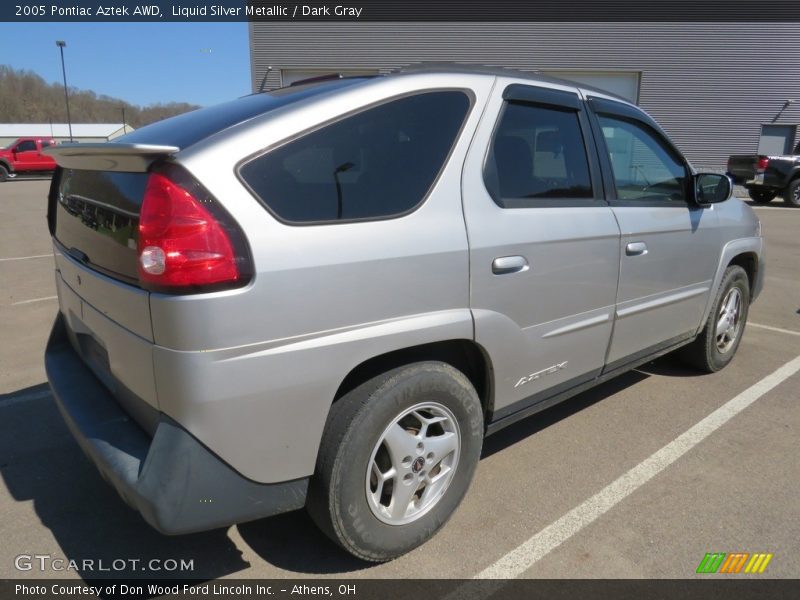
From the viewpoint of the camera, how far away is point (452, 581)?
2.30 meters

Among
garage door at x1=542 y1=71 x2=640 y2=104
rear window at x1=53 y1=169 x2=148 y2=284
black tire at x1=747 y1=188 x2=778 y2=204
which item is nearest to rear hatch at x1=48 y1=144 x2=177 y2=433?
rear window at x1=53 y1=169 x2=148 y2=284

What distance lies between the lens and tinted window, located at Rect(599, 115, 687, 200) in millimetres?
3287

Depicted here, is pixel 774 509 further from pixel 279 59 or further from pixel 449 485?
pixel 279 59

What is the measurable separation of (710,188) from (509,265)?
6.67 ft

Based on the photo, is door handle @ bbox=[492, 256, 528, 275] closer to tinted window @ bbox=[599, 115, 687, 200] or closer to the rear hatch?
tinted window @ bbox=[599, 115, 687, 200]

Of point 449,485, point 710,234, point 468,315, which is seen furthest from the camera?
point 710,234

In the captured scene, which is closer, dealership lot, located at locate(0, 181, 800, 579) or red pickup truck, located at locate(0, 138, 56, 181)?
dealership lot, located at locate(0, 181, 800, 579)

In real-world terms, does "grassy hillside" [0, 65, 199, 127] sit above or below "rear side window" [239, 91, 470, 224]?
above

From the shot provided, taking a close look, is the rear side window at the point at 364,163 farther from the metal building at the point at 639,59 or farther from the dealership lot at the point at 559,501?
the metal building at the point at 639,59

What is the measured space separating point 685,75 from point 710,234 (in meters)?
23.8

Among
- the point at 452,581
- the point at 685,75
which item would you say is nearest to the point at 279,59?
the point at 685,75

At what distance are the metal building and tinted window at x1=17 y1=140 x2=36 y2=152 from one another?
10.5m

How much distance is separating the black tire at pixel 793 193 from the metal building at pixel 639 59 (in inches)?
320

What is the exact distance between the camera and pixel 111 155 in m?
2.03
